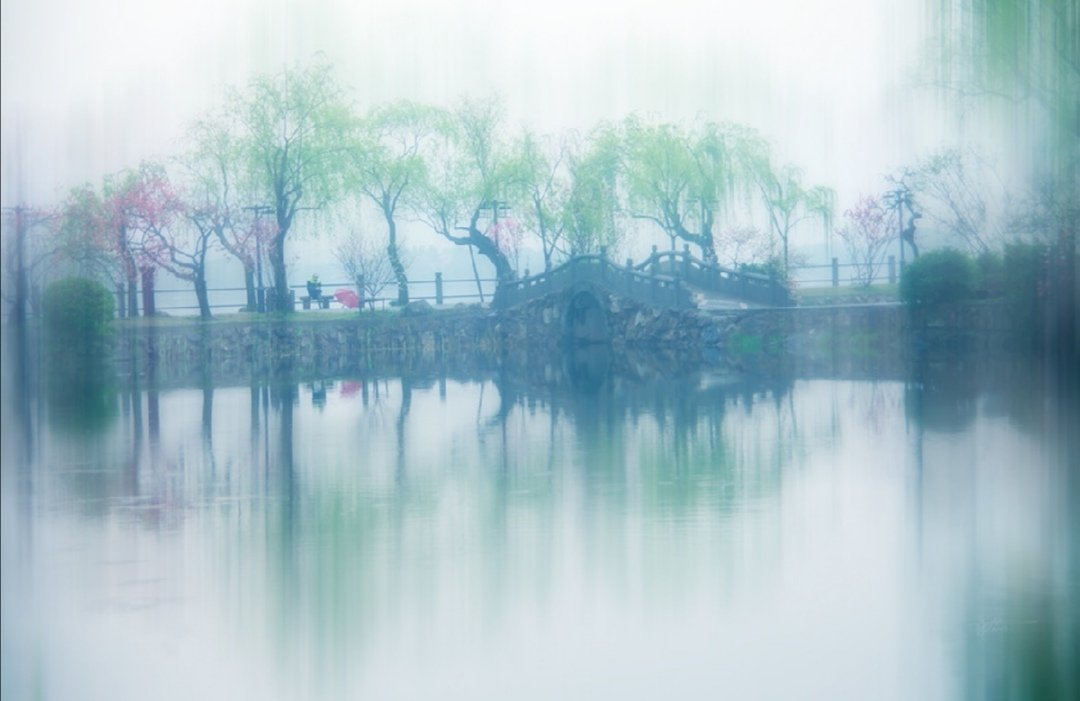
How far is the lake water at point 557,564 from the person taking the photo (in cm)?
394

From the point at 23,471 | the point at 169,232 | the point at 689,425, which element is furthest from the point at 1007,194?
the point at 169,232

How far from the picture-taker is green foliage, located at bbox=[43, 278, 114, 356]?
18203 millimetres

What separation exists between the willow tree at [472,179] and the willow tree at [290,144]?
223 cm

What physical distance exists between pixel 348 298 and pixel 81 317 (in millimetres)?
8340

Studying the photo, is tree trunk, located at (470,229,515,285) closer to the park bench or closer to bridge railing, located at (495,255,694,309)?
bridge railing, located at (495,255,694,309)

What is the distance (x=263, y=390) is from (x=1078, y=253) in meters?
9.20

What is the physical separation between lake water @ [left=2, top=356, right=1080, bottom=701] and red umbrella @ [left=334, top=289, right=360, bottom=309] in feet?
56.1

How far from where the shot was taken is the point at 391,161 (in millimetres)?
27484

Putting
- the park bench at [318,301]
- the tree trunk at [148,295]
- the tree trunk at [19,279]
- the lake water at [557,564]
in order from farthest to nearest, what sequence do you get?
1. the park bench at [318,301]
2. the tree trunk at [148,295]
3. the tree trunk at [19,279]
4. the lake water at [557,564]

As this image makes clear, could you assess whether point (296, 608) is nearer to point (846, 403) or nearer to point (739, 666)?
point (739, 666)

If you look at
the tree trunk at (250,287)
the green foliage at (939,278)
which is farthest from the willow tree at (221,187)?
the green foliage at (939,278)

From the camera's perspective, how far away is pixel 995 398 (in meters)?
11.2

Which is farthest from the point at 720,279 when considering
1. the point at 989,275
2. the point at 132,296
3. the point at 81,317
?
the point at 81,317

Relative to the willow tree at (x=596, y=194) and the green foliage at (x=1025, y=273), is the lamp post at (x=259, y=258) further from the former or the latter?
the green foliage at (x=1025, y=273)
